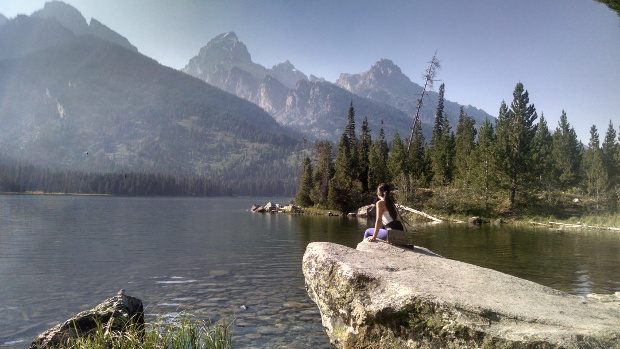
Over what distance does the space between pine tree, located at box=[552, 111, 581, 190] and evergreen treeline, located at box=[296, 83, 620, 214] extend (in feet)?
0.56

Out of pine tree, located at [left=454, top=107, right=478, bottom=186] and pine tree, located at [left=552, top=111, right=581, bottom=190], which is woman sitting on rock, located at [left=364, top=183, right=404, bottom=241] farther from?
pine tree, located at [left=552, top=111, right=581, bottom=190]

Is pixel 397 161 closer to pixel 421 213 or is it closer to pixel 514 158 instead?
pixel 421 213

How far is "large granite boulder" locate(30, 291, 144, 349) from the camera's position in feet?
26.4

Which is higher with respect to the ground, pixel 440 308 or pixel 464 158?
pixel 464 158

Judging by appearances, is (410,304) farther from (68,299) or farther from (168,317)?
(68,299)

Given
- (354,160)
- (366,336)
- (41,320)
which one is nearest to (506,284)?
(366,336)

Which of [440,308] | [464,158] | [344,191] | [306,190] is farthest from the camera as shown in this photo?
[306,190]

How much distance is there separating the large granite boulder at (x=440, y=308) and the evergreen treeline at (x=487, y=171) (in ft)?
176

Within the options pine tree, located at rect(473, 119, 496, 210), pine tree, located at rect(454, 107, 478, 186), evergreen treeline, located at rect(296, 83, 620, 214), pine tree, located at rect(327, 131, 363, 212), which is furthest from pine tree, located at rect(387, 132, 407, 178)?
pine tree, located at rect(473, 119, 496, 210)

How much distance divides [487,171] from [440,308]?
5750cm

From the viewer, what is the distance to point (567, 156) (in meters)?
74.0

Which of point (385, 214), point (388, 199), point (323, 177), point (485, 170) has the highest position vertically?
point (485, 170)

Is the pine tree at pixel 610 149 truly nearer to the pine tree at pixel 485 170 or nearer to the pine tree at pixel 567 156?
the pine tree at pixel 567 156

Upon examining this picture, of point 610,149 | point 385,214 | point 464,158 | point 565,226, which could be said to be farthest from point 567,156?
point 385,214
